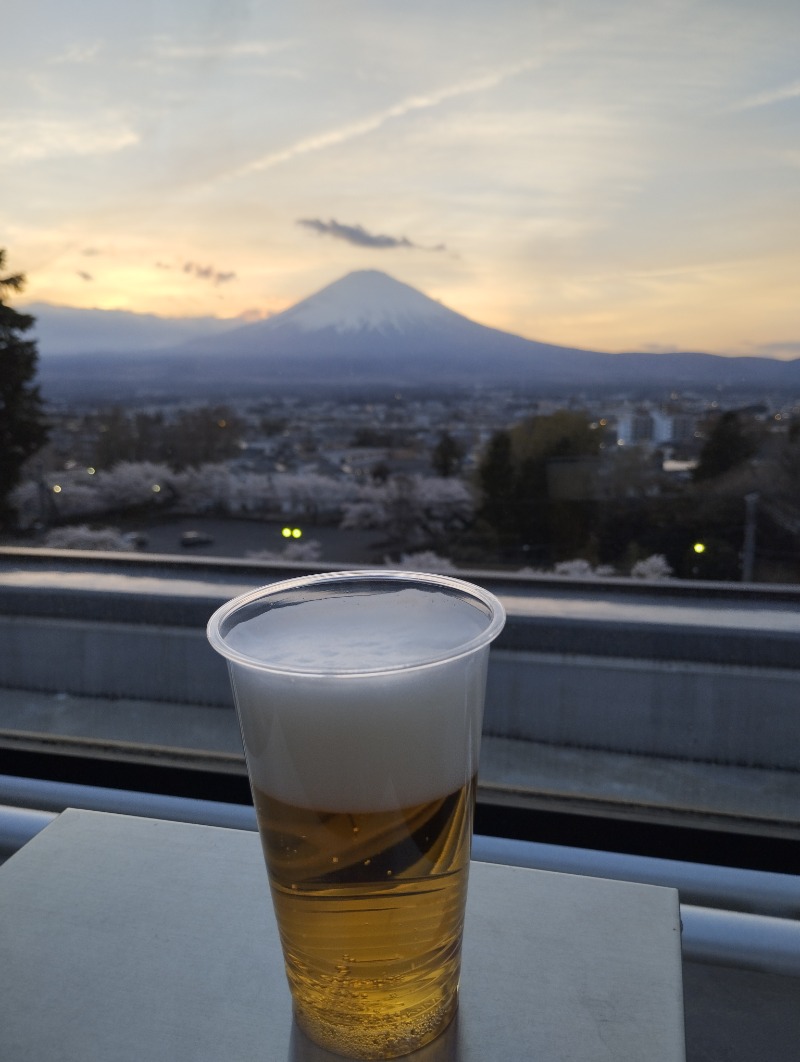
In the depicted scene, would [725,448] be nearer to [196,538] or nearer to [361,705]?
[196,538]

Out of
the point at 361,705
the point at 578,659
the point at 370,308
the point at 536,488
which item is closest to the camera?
the point at 361,705

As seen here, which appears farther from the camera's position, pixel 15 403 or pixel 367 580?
pixel 15 403

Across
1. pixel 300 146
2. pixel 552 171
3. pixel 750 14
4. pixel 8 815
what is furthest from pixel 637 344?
pixel 8 815

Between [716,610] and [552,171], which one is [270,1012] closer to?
[716,610]

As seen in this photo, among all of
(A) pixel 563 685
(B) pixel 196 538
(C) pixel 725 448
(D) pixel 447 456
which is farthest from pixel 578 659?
(B) pixel 196 538

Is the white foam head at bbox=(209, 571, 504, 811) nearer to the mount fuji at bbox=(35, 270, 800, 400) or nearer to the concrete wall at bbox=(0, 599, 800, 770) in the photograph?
the concrete wall at bbox=(0, 599, 800, 770)

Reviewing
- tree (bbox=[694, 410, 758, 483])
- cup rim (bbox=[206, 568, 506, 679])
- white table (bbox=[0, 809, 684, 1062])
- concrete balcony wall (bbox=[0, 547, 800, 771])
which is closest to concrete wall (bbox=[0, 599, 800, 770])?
concrete balcony wall (bbox=[0, 547, 800, 771])

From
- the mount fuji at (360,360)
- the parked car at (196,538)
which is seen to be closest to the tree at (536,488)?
the mount fuji at (360,360)

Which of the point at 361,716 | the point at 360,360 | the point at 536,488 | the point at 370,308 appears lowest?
the point at 536,488
